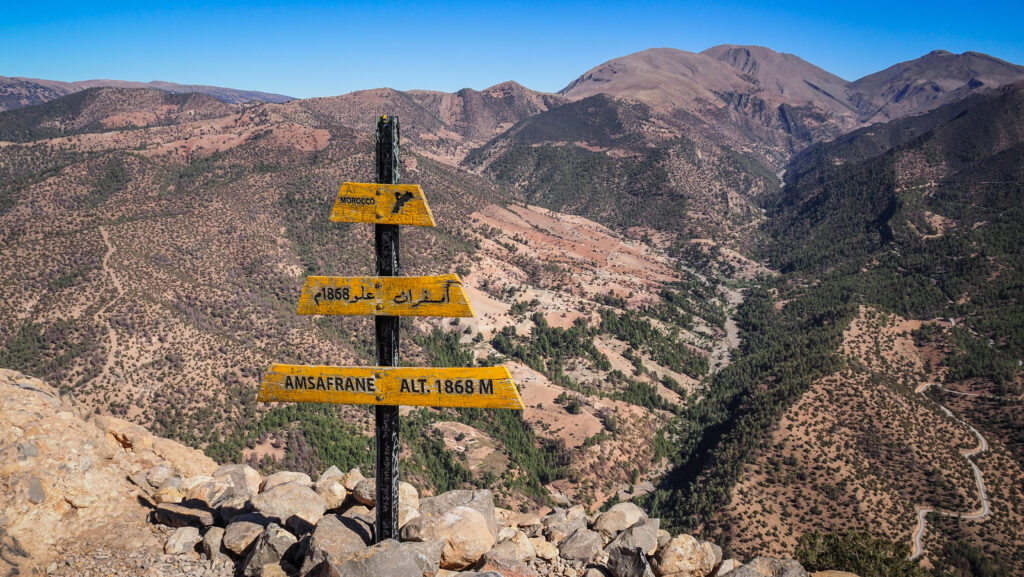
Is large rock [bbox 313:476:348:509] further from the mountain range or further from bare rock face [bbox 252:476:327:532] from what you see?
the mountain range

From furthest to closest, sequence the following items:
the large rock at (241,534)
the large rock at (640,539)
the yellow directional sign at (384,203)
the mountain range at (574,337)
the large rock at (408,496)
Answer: the mountain range at (574,337), the large rock at (408,496), the large rock at (640,539), the large rock at (241,534), the yellow directional sign at (384,203)

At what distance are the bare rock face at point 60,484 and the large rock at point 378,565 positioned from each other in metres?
4.60

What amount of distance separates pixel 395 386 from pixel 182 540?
635 centimetres

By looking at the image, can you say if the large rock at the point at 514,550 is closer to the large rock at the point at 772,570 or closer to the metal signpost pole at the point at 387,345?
the metal signpost pole at the point at 387,345

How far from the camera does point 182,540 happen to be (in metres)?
10.7

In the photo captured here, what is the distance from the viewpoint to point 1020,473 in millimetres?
48062

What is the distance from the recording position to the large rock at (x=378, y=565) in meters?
8.59

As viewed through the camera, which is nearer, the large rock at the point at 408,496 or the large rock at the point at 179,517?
the large rock at the point at 179,517

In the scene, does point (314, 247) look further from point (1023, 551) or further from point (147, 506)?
point (1023, 551)

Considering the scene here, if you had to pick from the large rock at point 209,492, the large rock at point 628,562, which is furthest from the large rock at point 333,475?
the large rock at point 628,562

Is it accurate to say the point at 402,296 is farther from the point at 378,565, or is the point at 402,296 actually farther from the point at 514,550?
the point at 514,550

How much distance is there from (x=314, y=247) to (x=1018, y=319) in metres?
110

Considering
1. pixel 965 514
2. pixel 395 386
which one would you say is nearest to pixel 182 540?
pixel 395 386

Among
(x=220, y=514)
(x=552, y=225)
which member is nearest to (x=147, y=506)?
(x=220, y=514)
